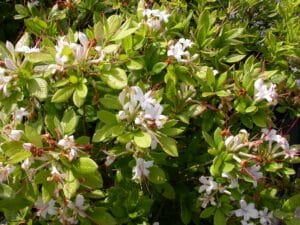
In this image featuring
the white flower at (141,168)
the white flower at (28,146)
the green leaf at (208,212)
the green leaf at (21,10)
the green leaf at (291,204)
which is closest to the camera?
the white flower at (28,146)

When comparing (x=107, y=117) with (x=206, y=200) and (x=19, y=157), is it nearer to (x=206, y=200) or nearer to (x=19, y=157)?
(x=19, y=157)

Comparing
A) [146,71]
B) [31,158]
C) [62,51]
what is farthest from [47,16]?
[31,158]

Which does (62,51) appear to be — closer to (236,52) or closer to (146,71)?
(146,71)

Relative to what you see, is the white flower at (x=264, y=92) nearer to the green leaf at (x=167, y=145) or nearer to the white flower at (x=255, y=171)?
the white flower at (x=255, y=171)

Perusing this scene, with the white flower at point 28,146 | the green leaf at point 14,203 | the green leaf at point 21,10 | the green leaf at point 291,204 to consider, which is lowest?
the green leaf at point 291,204

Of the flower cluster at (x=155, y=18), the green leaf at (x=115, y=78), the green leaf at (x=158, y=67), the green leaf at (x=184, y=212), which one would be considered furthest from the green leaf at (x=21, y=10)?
the green leaf at (x=184, y=212)

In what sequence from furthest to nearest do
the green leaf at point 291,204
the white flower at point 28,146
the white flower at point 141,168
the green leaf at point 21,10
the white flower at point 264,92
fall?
the green leaf at point 21,10, the green leaf at point 291,204, the white flower at point 264,92, the white flower at point 141,168, the white flower at point 28,146

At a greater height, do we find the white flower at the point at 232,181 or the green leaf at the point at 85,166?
the green leaf at the point at 85,166

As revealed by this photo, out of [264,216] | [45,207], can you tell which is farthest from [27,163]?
[264,216]

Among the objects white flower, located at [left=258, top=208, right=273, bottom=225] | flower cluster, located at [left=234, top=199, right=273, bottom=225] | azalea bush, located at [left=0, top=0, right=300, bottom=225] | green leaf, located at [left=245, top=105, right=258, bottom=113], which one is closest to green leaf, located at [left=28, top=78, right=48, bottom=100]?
azalea bush, located at [left=0, top=0, right=300, bottom=225]
